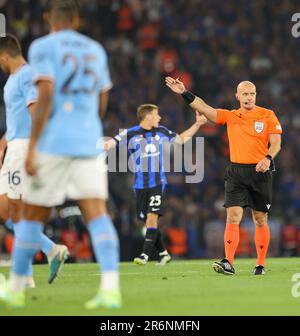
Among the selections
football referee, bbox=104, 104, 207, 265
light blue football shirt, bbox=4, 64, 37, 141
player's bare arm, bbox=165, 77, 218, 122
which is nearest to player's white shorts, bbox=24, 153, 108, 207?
light blue football shirt, bbox=4, 64, 37, 141

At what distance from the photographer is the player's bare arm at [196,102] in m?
10.7

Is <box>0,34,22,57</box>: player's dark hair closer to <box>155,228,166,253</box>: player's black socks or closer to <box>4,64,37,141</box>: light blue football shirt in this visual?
<box>4,64,37,141</box>: light blue football shirt

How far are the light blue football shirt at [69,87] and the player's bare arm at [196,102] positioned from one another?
3.36 metres

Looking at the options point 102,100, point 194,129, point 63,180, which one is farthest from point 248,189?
point 63,180

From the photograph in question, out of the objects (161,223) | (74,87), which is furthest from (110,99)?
(74,87)

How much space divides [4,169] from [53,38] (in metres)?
2.42

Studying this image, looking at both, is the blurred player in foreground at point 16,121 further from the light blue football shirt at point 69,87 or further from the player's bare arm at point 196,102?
the player's bare arm at point 196,102

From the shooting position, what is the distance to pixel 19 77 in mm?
9094

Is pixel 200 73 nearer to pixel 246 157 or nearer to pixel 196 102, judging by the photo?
pixel 246 157

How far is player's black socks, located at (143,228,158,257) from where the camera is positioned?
13508 mm

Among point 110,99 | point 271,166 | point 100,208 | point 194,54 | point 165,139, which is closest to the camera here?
point 100,208

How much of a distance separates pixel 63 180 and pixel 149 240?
6265 millimetres
